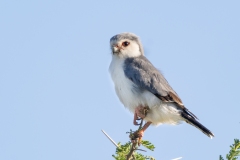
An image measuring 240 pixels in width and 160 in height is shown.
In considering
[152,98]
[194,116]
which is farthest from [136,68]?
[194,116]

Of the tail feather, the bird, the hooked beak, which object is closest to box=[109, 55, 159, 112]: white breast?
the bird

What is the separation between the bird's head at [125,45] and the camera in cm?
774

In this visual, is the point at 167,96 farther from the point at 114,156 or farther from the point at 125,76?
the point at 114,156

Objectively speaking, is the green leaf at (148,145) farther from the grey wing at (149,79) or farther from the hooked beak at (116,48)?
the hooked beak at (116,48)

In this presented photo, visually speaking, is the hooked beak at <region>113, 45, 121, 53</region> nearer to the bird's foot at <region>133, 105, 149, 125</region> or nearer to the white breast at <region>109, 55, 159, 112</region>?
the white breast at <region>109, 55, 159, 112</region>

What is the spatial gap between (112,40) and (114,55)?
290 millimetres

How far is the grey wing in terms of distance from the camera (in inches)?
273

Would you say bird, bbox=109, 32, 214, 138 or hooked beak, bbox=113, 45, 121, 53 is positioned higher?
hooked beak, bbox=113, 45, 121, 53

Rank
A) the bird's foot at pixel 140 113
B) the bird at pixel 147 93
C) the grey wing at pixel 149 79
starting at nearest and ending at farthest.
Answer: the bird's foot at pixel 140 113, the bird at pixel 147 93, the grey wing at pixel 149 79

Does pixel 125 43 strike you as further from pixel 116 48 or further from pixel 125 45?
pixel 116 48

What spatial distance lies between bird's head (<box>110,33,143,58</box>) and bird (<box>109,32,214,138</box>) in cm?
4

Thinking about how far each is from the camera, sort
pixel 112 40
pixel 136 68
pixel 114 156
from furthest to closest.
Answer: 1. pixel 112 40
2. pixel 136 68
3. pixel 114 156

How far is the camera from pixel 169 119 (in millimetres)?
6945

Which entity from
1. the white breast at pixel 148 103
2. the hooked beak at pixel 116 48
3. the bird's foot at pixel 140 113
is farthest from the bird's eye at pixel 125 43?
the bird's foot at pixel 140 113
